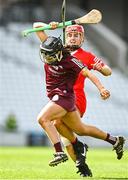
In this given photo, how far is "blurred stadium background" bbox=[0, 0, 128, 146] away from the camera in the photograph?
27453mm

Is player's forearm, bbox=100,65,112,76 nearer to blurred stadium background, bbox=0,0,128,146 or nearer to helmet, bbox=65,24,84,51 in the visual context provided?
helmet, bbox=65,24,84,51

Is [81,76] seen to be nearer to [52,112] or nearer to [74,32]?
[74,32]

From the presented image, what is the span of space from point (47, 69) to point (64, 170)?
205cm

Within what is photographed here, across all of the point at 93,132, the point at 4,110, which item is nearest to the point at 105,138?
the point at 93,132

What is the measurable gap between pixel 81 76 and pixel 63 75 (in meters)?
0.82

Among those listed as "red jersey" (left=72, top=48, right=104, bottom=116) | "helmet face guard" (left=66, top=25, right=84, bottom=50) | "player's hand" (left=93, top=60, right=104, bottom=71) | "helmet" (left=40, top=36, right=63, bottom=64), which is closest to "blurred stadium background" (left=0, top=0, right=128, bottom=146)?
"red jersey" (left=72, top=48, right=104, bottom=116)

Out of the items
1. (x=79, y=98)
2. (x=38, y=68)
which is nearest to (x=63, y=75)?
(x=79, y=98)

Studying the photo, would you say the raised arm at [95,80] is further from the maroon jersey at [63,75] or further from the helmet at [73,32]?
the helmet at [73,32]

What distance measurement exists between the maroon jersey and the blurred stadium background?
15644mm

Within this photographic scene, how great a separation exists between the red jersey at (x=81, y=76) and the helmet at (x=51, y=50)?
2.16 ft

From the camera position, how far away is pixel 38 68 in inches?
1197

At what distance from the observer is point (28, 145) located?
2569cm

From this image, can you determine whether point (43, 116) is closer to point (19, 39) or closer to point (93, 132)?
point (93, 132)

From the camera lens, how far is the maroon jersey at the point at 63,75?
32.3 ft
